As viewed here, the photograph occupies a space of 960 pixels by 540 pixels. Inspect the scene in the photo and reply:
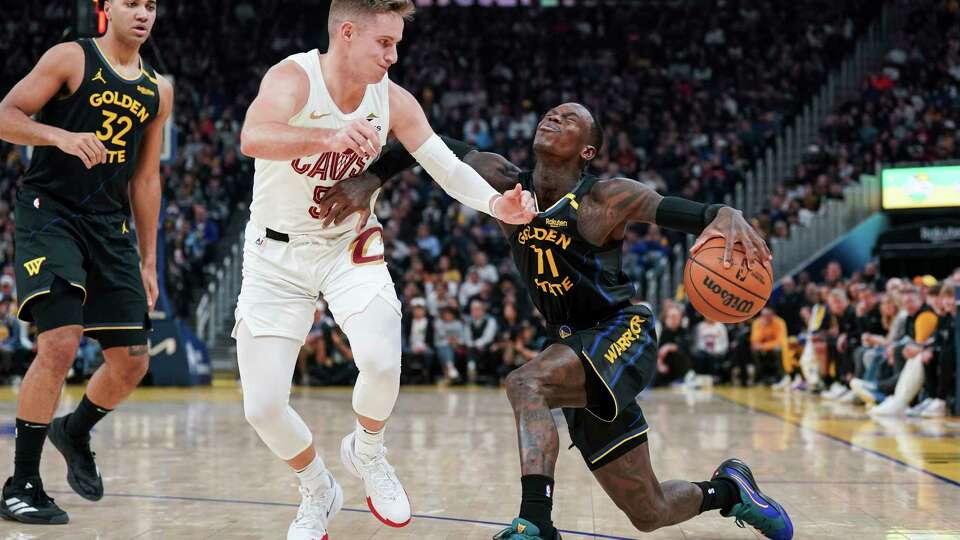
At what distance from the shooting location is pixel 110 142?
533 cm

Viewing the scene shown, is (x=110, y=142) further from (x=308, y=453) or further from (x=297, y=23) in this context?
(x=297, y=23)

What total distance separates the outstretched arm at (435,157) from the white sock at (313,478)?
3.91ft

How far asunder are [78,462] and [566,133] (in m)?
2.81

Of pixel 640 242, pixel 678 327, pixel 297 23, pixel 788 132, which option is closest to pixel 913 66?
pixel 788 132

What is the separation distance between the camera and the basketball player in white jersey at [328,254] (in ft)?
14.0

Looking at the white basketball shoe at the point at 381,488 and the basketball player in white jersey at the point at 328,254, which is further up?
the basketball player in white jersey at the point at 328,254

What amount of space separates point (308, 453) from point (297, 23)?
25.6 m

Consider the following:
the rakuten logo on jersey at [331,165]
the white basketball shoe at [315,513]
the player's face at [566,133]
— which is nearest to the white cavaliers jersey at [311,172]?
the rakuten logo on jersey at [331,165]

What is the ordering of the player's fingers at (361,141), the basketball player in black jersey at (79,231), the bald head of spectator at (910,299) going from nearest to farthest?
the player's fingers at (361,141) < the basketball player in black jersey at (79,231) < the bald head of spectator at (910,299)

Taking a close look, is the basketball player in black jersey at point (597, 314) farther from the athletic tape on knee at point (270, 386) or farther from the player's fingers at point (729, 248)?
the athletic tape on knee at point (270, 386)

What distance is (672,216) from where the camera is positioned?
14.4ft

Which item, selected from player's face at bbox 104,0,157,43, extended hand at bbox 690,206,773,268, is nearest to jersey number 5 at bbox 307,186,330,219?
player's face at bbox 104,0,157,43

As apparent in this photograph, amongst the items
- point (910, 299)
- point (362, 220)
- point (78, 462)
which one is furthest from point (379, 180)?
point (910, 299)

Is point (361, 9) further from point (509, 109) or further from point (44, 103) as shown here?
point (509, 109)
